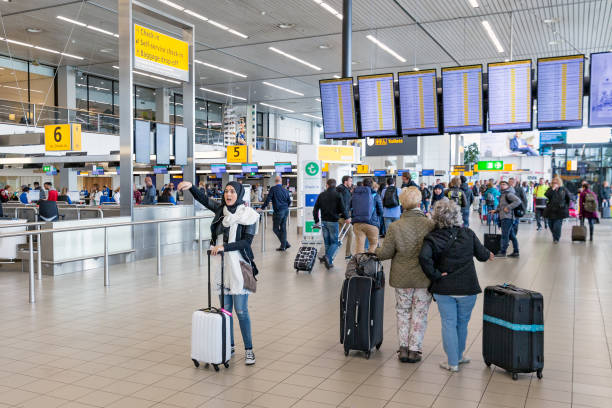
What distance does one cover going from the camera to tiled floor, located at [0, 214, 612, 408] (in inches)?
158

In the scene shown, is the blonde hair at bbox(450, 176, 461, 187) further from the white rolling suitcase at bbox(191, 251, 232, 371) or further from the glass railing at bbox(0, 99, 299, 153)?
the glass railing at bbox(0, 99, 299, 153)

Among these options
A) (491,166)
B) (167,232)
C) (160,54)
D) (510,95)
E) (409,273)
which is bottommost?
(167,232)

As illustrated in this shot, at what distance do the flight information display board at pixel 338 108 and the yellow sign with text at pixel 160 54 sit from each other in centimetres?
401

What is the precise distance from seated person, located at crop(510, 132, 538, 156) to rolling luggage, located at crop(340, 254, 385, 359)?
141ft

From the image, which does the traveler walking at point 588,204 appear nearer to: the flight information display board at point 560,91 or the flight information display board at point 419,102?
the flight information display board at point 560,91

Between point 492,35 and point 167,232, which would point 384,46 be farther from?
point 167,232

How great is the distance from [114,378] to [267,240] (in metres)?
10.9

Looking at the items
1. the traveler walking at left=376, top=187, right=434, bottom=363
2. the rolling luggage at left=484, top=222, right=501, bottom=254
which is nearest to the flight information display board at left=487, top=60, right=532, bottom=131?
the traveler walking at left=376, top=187, right=434, bottom=363

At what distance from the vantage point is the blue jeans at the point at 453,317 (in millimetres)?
4488

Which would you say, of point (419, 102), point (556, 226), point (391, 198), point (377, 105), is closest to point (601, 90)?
point (419, 102)

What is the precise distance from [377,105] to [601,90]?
9.67ft

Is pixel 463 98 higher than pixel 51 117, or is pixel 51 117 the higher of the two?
pixel 51 117

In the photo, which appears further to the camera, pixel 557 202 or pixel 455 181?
pixel 557 202

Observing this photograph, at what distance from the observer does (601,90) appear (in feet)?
23.2
